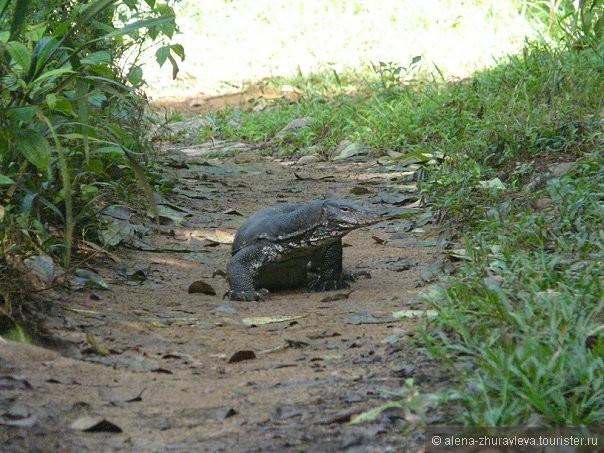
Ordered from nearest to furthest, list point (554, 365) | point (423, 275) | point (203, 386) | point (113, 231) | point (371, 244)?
point (554, 365) < point (203, 386) < point (423, 275) < point (113, 231) < point (371, 244)

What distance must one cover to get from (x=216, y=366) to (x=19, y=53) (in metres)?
1.69

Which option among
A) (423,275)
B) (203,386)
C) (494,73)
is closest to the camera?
(203,386)

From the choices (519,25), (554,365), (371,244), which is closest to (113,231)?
(371,244)

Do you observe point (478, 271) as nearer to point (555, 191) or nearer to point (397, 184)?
point (555, 191)

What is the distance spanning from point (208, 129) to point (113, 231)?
19.4 feet

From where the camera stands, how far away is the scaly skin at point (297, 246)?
509 cm

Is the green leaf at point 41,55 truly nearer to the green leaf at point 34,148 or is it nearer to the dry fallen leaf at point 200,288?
the green leaf at point 34,148

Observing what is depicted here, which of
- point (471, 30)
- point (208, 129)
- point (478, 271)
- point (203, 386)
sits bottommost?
point (203, 386)

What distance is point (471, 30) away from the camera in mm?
12000

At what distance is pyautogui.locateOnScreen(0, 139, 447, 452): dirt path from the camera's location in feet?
9.27

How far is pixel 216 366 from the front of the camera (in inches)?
146

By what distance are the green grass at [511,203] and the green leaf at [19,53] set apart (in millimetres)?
2122

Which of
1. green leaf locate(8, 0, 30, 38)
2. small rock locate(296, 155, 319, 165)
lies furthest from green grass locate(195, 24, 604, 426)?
green leaf locate(8, 0, 30, 38)

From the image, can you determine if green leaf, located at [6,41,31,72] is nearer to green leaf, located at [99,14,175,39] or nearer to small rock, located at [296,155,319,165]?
green leaf, located at [99,14,175,39]
